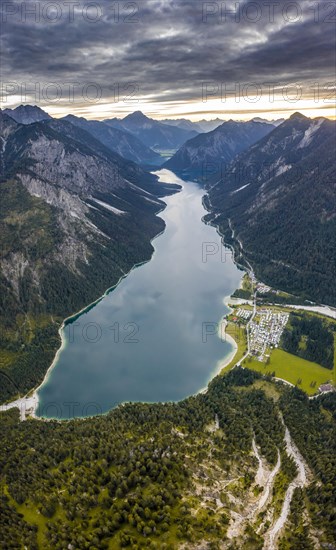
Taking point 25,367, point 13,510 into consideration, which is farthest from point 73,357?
point 13,510

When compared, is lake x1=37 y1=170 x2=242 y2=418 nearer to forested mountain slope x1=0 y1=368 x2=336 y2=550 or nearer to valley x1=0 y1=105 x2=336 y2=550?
valley x1=0 y1=105 x2=336 y2=550

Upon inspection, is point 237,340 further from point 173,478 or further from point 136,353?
point 173,478

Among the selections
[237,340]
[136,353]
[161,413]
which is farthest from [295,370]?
[136,353]

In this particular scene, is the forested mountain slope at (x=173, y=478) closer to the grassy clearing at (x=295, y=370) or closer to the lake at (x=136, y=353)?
the grassy clearing at (x=295, y=370)

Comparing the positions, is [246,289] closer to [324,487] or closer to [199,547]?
[324,487]

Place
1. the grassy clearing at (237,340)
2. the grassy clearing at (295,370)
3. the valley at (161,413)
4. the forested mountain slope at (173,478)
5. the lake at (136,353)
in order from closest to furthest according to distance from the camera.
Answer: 1. the forested mountain slope at (173,478)
2. the valley at (161,413)
3. the lake at (136,353)
4. the grassy clearing at (295,370)
5. the grassy clearing at (237,340)

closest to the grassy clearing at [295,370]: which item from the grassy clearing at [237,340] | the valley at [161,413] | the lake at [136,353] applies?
the valley at [161,413]

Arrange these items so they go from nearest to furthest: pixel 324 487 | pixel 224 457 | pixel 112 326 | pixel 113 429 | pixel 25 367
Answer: pixel 324 487 < pixel 224 457 < pixel 113 429 < pixel 25 367 < pixel 112 326
